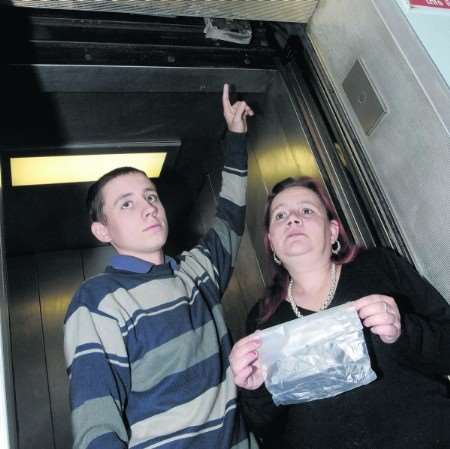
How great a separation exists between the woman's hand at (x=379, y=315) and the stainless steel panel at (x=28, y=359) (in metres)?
1.86

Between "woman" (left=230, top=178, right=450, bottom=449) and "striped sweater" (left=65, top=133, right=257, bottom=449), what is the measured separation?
11cm

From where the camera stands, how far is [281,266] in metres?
1.60

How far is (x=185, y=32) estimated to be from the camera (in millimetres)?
1776

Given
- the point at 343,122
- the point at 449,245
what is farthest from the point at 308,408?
the point at 343,122

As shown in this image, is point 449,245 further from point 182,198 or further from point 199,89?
point 182,198

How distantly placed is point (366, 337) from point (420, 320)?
13cm

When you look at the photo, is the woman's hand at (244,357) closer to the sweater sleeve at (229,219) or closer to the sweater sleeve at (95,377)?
the sweater sleeve at (95,377)

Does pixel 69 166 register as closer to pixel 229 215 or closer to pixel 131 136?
pixel 131 136

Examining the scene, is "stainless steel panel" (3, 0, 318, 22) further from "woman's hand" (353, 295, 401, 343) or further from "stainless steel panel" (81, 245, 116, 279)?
"stainless steel panel" (81, 245, 116, 279)

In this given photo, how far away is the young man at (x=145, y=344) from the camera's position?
3.66ft

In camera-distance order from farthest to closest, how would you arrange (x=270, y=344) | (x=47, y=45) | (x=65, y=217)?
(x=65, y=217) → (x=47, y=45) → (x=270, y=344)

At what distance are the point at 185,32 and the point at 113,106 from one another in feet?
1.43

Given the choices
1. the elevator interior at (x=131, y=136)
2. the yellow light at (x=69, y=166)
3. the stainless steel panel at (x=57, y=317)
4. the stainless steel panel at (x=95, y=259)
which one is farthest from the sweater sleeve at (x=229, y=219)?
the stainless steel panel at (x=95, y=259)

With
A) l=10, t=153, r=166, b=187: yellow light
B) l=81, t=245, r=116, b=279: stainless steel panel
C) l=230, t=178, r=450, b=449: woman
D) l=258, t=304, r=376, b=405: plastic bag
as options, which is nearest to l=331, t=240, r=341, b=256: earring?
l=230, t=178, r=450, b=449: woman
